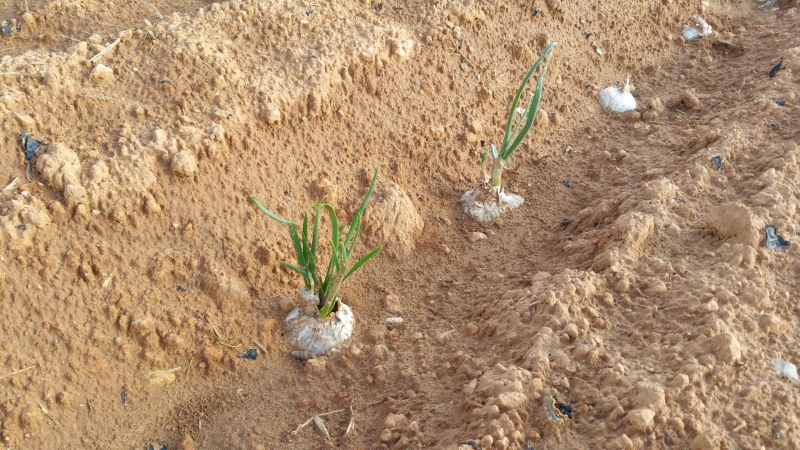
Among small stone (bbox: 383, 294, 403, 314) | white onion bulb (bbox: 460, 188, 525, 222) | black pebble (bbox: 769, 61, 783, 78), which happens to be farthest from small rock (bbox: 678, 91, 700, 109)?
small stone (bbox: 383, 294, 403, 314)

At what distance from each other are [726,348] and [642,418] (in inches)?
14.8

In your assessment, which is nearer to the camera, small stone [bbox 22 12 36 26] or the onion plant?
the onion plant

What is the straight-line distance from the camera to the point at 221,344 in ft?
7.30

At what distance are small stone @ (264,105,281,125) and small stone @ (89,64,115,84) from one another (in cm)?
62

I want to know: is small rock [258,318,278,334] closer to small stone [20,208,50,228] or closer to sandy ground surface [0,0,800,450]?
sandy ground surface [0,0,800,450]

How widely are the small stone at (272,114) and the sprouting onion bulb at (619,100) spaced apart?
186 centimetres

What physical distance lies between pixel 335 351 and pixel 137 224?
873 millimetres

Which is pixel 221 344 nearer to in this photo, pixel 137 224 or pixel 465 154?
pixel 137 224

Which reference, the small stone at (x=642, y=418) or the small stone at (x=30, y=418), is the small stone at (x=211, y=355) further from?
the small stone at (x=642, y=418)

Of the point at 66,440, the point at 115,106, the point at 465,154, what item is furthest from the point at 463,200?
the point at 66,440

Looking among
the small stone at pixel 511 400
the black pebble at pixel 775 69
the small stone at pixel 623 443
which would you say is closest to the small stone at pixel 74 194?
the small stone at pixel 511 400

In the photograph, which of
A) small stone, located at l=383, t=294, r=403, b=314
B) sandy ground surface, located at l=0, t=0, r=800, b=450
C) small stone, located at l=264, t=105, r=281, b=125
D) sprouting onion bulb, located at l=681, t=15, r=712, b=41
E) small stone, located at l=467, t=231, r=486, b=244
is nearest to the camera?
sandy ground surface, located at l=0, t=0, r=800, b=450

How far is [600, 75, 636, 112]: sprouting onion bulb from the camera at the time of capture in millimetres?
3408

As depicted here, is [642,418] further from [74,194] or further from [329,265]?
[74,194]
